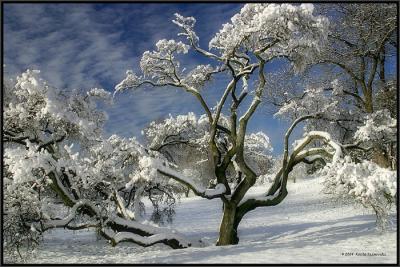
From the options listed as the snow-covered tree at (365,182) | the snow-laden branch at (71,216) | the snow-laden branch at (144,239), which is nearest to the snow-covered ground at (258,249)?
the snow-laden branch at (144,239)

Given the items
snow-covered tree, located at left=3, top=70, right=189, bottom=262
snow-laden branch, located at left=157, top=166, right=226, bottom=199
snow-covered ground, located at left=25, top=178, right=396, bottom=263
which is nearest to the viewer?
snow-covered ground, located at left=25, top=178, right=396, bottom=263

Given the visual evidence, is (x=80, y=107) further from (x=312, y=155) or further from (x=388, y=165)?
(x=388, y=165)

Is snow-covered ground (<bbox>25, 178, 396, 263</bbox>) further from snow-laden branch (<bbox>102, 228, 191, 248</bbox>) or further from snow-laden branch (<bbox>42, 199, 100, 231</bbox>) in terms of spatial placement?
A: snow-laden branch (<bbox>42, 199, 100, 231</bbox>)

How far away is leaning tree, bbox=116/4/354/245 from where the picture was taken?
489 inches

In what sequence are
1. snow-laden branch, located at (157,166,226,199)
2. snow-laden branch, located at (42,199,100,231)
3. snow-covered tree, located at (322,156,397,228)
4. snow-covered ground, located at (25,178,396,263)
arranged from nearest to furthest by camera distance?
snow-covered ground, located at (25,178,396,263)
snow-covered tree, located at (322,156,397,228)
snow-laden branch, located at (42,199,100,231)
snow-laden branch, located at (157,166,226,199)

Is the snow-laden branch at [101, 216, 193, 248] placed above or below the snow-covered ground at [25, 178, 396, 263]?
above

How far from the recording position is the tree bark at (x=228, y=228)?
48.5 feet

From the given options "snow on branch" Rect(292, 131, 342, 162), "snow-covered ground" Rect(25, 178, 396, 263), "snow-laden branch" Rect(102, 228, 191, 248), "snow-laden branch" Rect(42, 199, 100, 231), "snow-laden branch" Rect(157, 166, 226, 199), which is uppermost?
"snow on branch" Rect(292, 131, 342, 162)

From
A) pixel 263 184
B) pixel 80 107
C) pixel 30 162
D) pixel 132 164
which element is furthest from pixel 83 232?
pixel 263 184

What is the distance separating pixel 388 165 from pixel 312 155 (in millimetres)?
3240

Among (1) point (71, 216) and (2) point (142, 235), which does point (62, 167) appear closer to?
(1) point (71, 216)

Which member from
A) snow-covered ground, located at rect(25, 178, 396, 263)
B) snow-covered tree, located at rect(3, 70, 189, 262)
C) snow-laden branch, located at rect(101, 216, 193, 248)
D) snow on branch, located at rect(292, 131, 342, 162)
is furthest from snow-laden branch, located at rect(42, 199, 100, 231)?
snow on branch, located at rect(292, 131, 342, 162)

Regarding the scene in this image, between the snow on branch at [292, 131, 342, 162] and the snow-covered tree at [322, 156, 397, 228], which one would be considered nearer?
the snow-covered tree at [322, 156, 397, 228]

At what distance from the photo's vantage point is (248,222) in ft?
79.8
